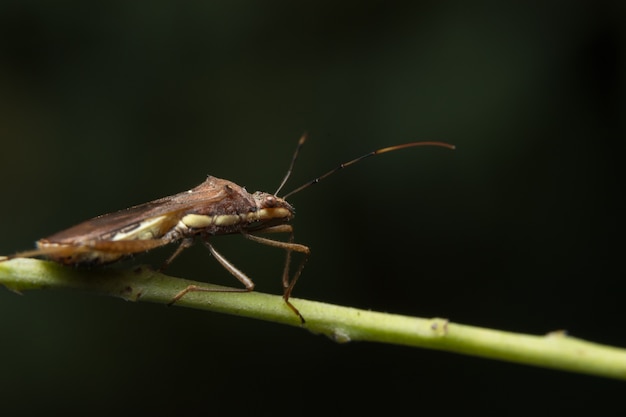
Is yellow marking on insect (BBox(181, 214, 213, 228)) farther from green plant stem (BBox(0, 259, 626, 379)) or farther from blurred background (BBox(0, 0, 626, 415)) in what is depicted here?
blurred background (BBox(0, 0, 626, 415))

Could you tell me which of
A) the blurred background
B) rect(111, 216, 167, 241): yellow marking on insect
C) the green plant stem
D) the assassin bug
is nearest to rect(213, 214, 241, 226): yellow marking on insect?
the assassin bug

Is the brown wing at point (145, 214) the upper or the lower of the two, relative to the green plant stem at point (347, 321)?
upper

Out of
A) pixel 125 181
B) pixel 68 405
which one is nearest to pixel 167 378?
pixel 68 405

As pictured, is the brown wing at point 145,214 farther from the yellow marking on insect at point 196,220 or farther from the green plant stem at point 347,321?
the green plant stem at point 347,321

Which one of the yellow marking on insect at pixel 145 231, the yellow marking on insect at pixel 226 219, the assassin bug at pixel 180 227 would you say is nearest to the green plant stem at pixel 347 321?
the assassin bug at pixel 180 227

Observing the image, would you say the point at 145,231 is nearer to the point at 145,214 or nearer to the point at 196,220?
the point at 145,214

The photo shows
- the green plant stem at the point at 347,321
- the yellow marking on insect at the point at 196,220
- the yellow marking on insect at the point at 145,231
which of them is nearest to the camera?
the green plant stem at the point at 347,321
